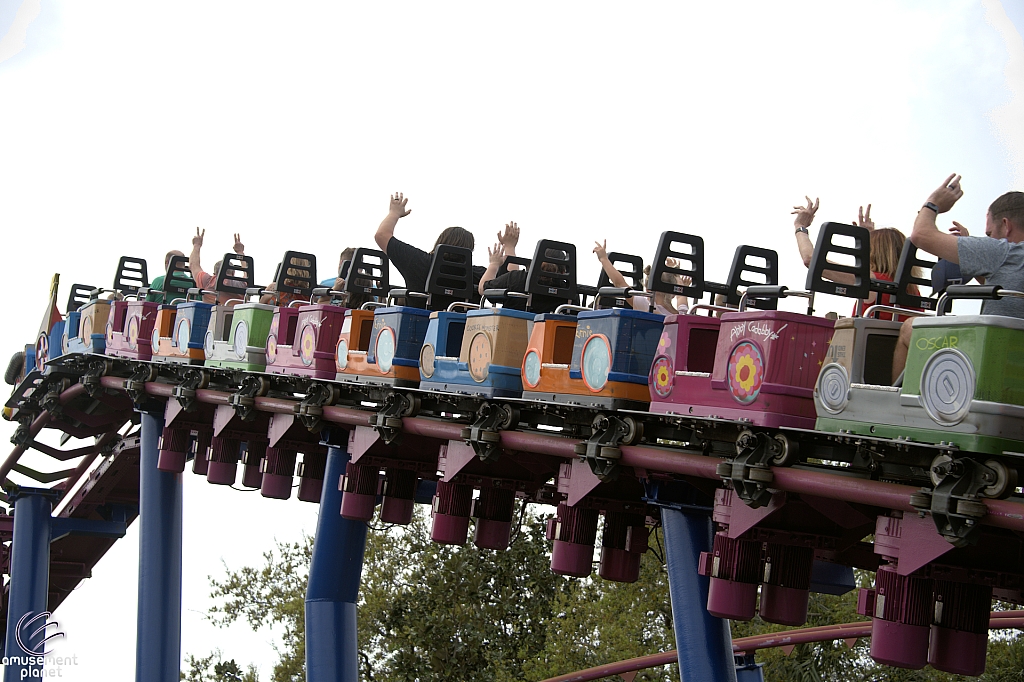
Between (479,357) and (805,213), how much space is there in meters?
1.70

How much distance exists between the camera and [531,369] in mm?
5680

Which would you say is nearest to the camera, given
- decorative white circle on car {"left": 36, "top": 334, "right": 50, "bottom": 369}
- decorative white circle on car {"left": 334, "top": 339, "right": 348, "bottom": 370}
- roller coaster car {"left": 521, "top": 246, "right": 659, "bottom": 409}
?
roller coaster car {"left": 521, "top": 246, "right": 659, "bottom": 409}

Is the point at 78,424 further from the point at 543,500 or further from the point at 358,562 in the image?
the point at 543,500

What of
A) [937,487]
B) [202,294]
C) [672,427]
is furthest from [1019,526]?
[202,294]

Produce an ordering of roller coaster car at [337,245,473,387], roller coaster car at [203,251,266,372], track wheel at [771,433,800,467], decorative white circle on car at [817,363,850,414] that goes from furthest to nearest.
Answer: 1. roller coaster car at [203,251,266,372]
2. roller coaster car at [337,245,473,387]
3. track wheel at [771,433,800,467]
4. decorative white circle on car at [817,363,850,414]

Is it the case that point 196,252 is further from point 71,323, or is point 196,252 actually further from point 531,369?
point 531,369

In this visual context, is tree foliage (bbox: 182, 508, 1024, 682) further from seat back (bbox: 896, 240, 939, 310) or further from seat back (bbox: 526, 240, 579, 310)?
seat back (bbox: 896, 240, 939, 310)

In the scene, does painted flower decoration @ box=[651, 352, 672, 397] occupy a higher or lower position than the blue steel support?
higher

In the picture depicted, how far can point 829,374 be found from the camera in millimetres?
4148

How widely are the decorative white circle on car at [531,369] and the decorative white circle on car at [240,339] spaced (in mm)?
3382

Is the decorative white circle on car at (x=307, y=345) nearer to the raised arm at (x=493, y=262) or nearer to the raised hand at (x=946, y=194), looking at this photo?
the raised arm at (x=493, y=262)

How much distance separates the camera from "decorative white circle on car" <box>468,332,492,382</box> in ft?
19.5

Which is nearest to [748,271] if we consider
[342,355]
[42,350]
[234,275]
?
[342,355]

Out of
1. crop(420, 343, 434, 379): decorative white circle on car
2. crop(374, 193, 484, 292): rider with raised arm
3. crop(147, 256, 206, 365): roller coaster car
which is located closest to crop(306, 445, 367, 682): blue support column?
crop(147, 256, 206, 365): roller coaster car
